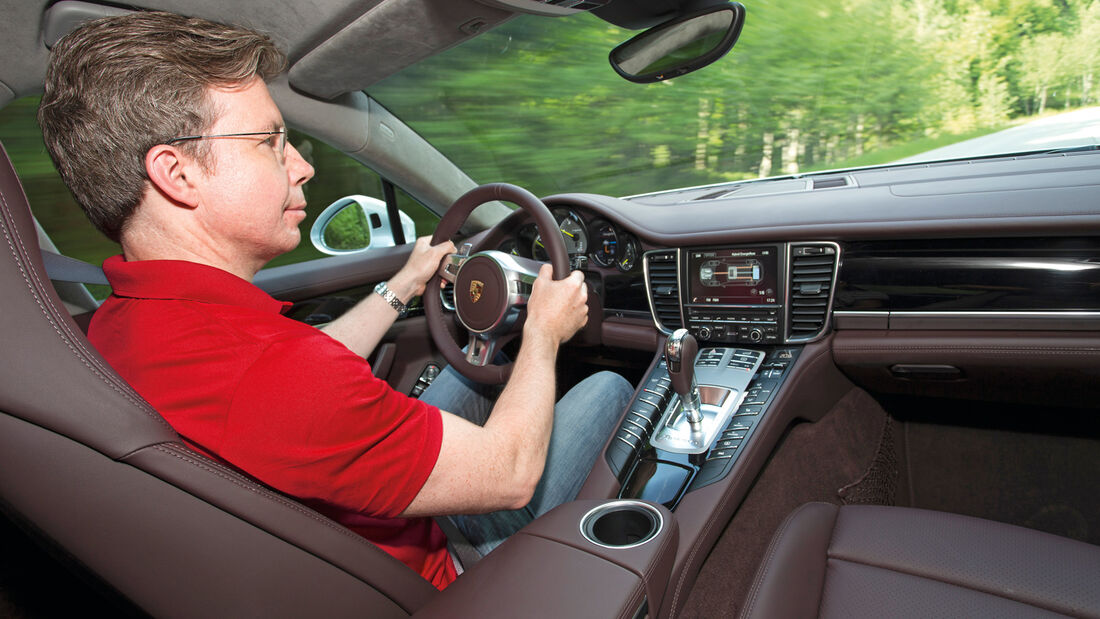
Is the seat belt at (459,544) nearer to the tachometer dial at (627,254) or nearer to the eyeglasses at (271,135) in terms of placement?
the eyeglasses at (271,135)

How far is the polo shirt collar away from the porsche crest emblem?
0.91m

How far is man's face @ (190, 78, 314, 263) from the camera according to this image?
4.12ft

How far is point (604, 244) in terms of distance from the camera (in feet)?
7.90

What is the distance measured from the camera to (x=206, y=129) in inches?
48.6

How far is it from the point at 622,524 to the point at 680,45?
4.61 ft

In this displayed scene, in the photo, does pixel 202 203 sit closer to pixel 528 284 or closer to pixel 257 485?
pixel 257 485

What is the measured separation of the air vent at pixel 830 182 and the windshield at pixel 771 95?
0.20 m

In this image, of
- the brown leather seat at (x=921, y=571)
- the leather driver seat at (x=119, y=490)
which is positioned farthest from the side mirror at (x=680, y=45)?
the leather driver seat at (x=119, y=490)

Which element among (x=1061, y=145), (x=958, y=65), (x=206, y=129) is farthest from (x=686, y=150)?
(x=206, y=129)

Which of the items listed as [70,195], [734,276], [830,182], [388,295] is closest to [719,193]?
[830,182]

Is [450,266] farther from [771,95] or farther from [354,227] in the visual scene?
[771,95]

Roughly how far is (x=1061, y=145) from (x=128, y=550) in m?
2.56

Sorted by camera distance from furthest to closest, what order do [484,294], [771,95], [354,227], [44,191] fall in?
[771,95] → [354,227] → [44,191] → [484,294]

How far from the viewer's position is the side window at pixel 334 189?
2773mm
